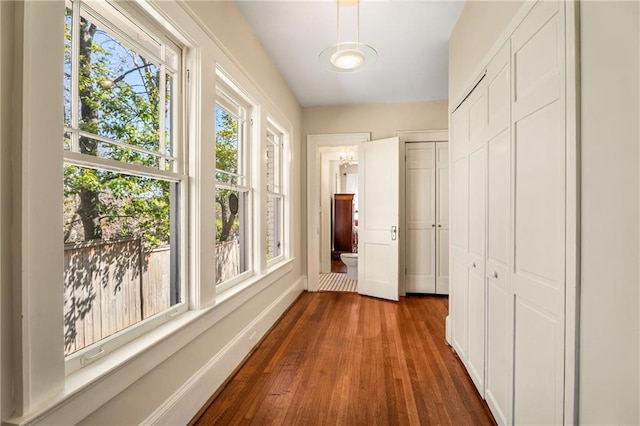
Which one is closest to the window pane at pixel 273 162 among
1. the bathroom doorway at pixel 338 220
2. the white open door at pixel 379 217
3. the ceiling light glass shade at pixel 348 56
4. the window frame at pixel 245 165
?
the window frame at pixel 245 165

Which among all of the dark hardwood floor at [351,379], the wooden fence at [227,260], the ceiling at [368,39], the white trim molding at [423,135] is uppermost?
the ceiling at [368,39]

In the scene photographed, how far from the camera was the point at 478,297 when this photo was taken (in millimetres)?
1854

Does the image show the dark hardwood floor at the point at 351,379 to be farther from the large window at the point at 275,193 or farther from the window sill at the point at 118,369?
the large window at the point at 275,193

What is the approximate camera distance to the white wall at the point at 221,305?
809 millimetres

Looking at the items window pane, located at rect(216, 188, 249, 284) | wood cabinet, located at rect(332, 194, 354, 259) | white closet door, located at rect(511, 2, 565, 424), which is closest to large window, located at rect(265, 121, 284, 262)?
window pane, located at rect(216, 188, 249, 284)

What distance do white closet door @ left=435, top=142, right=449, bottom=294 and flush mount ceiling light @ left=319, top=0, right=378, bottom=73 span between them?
238 cm

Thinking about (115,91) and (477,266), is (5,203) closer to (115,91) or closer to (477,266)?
(115,91)

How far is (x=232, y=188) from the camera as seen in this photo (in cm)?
230

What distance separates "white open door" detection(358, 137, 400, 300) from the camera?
12.7 feet

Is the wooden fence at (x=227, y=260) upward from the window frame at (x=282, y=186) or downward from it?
downward

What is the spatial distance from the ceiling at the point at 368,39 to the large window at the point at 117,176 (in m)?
1.15
